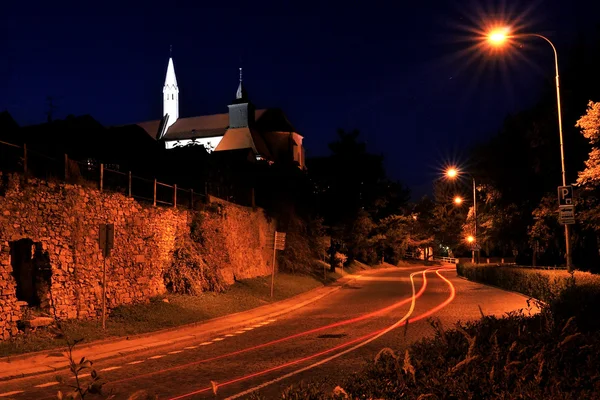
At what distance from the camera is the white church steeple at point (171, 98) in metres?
109

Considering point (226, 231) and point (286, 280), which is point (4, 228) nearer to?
point (226, 231)

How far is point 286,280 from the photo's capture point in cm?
3453

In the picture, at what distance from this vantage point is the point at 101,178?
18734mm

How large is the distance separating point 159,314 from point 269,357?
718 cm

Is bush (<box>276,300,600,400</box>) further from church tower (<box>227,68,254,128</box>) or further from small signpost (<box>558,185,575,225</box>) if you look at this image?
church tower (<box>227,68,254,128</box>)

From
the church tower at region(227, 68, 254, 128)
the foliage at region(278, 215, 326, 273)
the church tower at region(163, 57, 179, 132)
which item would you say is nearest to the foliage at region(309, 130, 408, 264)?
the foliage at region(278, 215, 326, 273)

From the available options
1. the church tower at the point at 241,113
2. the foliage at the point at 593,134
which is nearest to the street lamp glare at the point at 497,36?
the foliage at the point at 593,134

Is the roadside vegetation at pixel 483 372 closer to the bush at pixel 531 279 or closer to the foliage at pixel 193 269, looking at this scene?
the bush at pixel 531 279

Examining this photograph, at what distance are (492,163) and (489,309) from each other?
13.9 m

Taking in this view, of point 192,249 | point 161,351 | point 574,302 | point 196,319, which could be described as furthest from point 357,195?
point 574,302

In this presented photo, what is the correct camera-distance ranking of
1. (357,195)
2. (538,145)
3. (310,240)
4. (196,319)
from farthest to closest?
1. (357,195)
2. (310,240)
3. (538,145)
4. (196,319)

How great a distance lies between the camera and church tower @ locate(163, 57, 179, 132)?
109 meters

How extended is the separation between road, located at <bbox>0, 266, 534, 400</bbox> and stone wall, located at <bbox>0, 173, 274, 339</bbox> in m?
3.62

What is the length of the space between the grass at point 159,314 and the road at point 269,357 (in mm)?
1554
